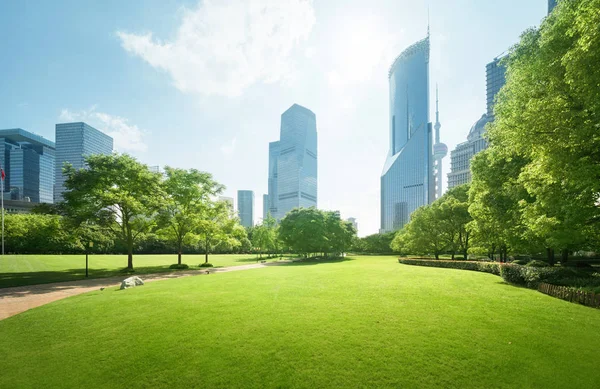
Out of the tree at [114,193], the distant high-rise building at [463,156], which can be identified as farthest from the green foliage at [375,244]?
the distant high-rise building at [463,156]

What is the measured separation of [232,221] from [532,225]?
35550 mm

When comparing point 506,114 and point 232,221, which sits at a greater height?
point 506,114

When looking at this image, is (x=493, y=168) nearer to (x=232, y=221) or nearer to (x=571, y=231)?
(x=571, y=231)

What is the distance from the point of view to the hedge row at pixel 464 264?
24767mm

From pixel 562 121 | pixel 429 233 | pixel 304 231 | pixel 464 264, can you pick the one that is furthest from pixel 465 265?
pixel 304 231

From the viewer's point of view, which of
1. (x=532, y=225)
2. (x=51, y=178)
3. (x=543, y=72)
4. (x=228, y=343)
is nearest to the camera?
(x=228, y=343)

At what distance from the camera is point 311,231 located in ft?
169

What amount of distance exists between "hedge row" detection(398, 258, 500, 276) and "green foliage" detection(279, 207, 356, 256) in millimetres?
17024

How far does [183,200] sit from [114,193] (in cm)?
913

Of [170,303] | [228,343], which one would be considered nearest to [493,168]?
[228,343]

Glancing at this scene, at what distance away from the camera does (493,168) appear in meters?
21.2

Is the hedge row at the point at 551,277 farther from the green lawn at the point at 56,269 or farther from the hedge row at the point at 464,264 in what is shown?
the green lawn at the point at 56,269

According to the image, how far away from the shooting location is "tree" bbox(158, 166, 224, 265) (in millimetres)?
33500

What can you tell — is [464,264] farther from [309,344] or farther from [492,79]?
[492,79]
